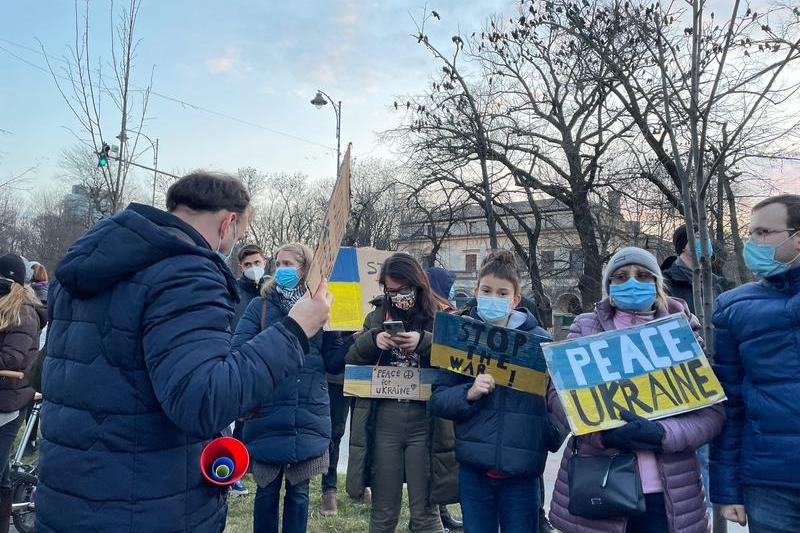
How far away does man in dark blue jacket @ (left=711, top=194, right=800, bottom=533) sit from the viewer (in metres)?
2.43

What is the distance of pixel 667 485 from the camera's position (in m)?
2.67

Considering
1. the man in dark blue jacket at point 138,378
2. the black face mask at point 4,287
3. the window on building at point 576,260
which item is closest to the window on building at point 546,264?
the window on building at point 576,260

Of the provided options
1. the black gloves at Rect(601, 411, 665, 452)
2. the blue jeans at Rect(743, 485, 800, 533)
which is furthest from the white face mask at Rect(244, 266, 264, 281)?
the blue jeans at Rect(743, 485, 800, 533)

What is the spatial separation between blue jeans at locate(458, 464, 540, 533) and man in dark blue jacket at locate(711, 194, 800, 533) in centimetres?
97

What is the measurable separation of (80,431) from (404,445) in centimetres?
236

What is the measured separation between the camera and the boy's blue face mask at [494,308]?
3.52 m

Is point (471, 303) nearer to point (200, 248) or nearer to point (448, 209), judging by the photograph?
point (200, 248)

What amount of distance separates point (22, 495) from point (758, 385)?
4.98 metres

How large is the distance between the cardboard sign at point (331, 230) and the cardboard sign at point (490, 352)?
108 cm

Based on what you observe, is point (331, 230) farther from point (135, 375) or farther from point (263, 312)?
point (263, 312)

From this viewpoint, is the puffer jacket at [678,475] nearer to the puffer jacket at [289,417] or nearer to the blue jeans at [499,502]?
the blue jeans at [499,502]

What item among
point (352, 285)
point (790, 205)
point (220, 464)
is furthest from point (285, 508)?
point (352, 285)

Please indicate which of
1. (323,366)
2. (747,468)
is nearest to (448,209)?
(323,366)

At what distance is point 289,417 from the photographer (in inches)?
147
